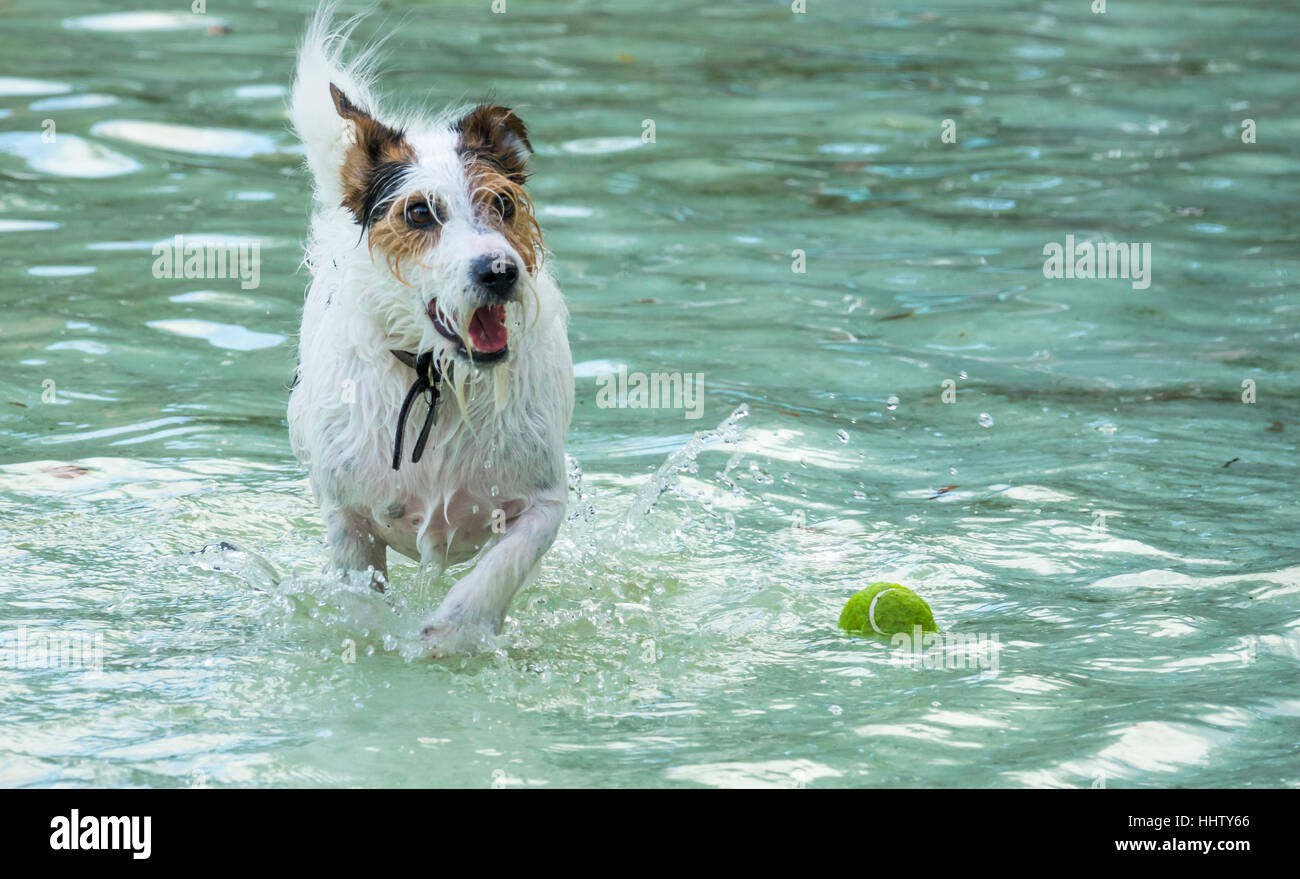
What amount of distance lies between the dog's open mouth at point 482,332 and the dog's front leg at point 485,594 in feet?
1.94

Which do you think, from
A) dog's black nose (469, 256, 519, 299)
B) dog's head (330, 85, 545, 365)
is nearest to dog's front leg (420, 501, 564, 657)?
dog's head (330, 85, 545, 365)

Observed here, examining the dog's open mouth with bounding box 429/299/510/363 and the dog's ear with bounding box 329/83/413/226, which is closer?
the dog's open mouth with bounding box 429/299/510/363

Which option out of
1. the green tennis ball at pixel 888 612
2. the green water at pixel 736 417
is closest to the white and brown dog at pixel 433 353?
the green water at pixel 736 417

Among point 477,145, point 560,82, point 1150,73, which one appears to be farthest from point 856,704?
point 1150,73

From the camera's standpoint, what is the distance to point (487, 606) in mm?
4707

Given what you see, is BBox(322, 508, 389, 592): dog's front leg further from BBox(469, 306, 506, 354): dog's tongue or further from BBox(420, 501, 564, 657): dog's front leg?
BBox(469, 306, 506, 354): dog's tongue

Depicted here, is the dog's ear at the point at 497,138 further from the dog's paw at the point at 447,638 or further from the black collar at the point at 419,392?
the dog's paw at the point at 447,638

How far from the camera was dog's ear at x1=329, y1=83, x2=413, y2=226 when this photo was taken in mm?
4664

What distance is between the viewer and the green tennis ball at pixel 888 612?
4.93 metres

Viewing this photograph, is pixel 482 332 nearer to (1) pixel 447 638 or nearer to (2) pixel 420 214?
(2) pixel 420 214

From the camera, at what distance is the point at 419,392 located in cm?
479
